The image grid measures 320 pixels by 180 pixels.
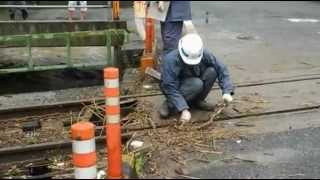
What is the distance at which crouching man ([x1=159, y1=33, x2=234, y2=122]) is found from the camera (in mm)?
6449

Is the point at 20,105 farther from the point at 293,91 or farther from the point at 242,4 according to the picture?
the point at 242,4

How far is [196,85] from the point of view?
6.75 metres

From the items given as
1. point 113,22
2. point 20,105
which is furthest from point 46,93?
point 113,22

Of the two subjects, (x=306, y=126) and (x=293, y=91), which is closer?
(x=306, y=126)

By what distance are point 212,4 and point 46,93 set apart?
13.2m

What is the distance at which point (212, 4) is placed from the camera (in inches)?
835

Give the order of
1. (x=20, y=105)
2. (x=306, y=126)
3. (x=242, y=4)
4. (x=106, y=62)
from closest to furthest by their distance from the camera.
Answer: (x=306, y=126), (x=20, y=105), (x=106, y=62), (x=242, y=4)

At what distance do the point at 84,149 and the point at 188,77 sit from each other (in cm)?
252

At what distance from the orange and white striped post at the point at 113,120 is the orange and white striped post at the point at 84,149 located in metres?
0.21

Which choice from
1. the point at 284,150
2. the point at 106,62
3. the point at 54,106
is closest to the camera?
the point at 284,150

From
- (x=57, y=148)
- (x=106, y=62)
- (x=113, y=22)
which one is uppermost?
(x=113, y=22)

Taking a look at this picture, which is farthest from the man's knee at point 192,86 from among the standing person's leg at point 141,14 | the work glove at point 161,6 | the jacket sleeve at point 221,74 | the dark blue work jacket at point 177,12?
the standing person's leg at point 141,14

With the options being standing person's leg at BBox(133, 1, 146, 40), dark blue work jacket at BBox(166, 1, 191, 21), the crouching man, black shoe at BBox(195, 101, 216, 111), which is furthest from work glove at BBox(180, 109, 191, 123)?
standing person's leg at BBox(133, 1, 146, 40)

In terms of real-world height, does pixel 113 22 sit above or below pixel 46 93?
above
